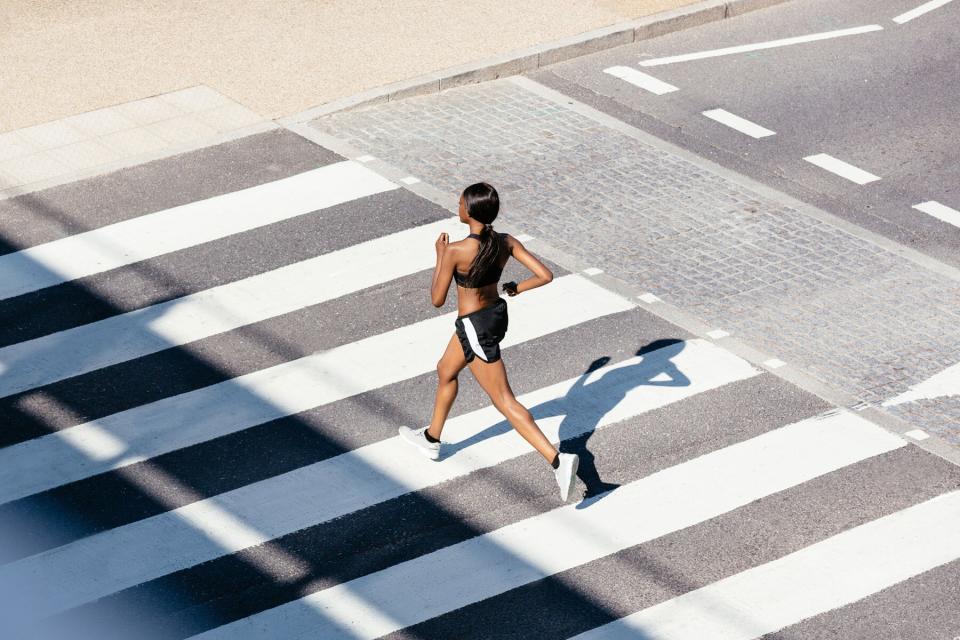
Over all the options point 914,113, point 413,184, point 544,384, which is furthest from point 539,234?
point 914,113

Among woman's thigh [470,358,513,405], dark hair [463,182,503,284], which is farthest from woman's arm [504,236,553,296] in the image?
woman's thigh [470,358,513,405]

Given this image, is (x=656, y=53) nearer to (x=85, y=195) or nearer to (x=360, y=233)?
(x=360, y=233)

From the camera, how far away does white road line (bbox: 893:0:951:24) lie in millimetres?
17234

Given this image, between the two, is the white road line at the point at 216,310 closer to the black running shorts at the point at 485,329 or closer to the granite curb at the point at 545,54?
the granite curb at the point at 545,54

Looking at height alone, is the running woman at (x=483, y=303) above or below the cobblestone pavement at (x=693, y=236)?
above

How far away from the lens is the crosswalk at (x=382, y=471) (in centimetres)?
825

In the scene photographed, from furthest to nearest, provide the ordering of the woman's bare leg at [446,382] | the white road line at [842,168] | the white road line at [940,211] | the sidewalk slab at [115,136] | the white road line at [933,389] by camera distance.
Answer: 1. the white road line at [842,168]
2. the sidewalk slab at [115,136]
3. the white road line at [940,211]
4. the white road line at [933,389]
5. the woman's bare leg at [446,382]

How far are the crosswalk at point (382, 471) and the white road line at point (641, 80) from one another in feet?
13.5

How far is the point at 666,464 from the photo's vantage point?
31.1 feet

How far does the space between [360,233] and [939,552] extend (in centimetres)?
550

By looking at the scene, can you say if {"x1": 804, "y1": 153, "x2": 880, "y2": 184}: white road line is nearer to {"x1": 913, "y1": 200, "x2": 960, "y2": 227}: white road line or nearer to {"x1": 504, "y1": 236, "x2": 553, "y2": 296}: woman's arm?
{"x1": 913, "y1": 200, "x2": 960, "y2": 227}: white road line

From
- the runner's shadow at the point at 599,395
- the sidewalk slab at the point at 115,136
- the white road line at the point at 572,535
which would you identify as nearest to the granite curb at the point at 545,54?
the sidewalk slab at the point at 115,136

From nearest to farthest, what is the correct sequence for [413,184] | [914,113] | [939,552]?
1. [939,552]
2. [413,184]
3. [914,113]

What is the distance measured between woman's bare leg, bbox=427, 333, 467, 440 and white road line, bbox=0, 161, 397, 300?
11.9ft
